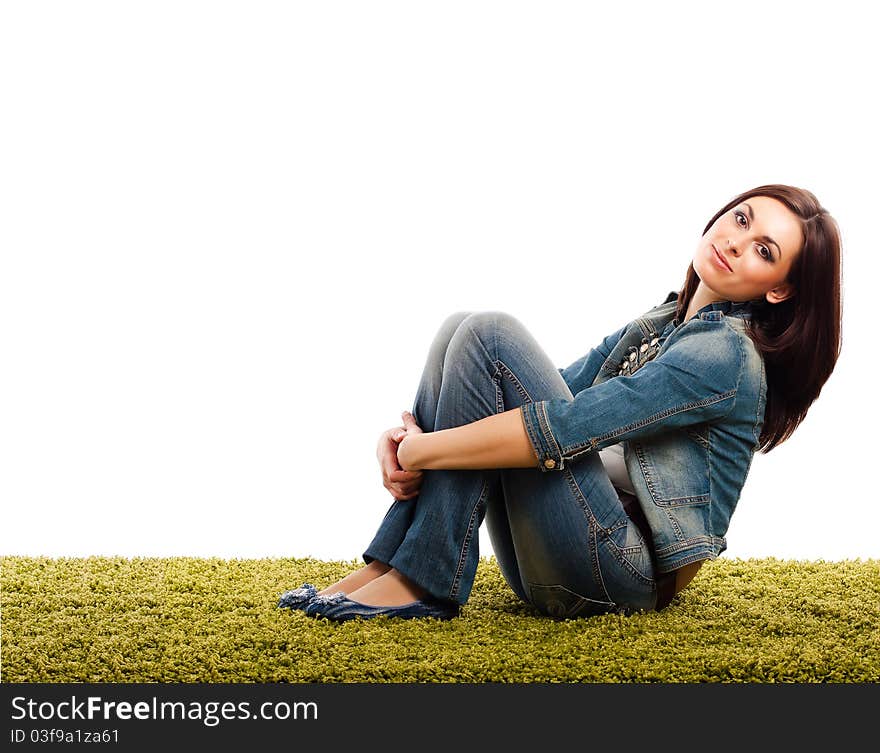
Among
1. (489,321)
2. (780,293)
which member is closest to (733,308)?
(780,293)

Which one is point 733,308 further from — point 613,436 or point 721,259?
point 613,436

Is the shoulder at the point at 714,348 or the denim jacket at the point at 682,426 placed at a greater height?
the shoulder at the point at 714,348

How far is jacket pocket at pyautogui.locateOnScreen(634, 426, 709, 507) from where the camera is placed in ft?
7.34

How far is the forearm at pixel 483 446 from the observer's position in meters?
2.14

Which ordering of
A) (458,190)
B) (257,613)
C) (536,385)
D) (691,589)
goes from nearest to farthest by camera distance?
1. (536,385)
2. (257,613)
3. (691,589)
4. (458,190)

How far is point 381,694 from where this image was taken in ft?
6.23

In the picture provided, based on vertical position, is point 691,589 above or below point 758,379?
below

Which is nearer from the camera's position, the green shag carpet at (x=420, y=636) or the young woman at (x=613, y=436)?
the green shag carpet at (x=420, y=636)

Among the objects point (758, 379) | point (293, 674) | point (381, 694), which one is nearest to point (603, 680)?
point (381, 694)

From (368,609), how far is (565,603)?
42 cm

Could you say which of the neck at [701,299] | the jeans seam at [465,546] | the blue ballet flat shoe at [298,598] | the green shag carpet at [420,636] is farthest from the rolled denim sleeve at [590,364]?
the blue ballet flat shoe at [298,598]

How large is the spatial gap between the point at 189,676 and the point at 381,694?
1.21 feet

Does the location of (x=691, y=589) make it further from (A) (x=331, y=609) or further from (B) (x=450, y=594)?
(A) (x=331, y=609)

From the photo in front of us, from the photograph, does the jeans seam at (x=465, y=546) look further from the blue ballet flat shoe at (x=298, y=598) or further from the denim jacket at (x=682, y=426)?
the blue ballet flat shoe at (x=298, y=598)
